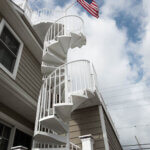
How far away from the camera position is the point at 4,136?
11.2 feet

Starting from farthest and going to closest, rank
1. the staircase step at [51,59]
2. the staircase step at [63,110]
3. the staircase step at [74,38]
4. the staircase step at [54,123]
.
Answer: the staircase step at [74,38] < the staircase step at [51,59] < the staircase step at [63,110] < the staircase step at [54,123]

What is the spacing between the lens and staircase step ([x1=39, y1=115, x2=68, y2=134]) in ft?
9.44

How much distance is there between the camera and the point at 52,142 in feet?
10.4

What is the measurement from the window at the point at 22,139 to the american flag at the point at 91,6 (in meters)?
4.54

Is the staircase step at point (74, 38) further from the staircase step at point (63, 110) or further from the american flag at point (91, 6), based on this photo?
the staircase step at point (63, 110)

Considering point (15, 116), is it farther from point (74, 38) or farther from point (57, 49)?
point (74, 38)

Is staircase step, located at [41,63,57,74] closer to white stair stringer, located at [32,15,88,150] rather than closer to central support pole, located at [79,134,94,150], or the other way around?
white stair stringer, located at [32,15,88,150]

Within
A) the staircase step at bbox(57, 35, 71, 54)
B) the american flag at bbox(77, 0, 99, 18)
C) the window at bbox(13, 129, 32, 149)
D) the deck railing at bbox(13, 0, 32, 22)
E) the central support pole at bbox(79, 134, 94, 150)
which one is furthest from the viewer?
the american flag at bbox(77, 0, 99, 18)

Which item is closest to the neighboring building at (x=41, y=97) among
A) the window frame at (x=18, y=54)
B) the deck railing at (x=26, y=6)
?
the window frame at (x=18, y=54)

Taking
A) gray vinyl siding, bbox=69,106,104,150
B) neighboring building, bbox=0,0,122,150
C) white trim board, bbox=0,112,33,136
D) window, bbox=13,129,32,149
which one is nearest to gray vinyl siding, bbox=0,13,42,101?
neighboring building, bbox=0,0,122,150

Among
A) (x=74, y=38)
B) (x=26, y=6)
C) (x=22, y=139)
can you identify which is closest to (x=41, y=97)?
(x=22, y=139)

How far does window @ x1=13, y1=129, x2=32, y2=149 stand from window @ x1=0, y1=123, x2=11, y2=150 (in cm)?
24

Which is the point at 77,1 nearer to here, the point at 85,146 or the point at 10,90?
the point at 10,90

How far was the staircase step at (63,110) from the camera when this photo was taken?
3020mm
